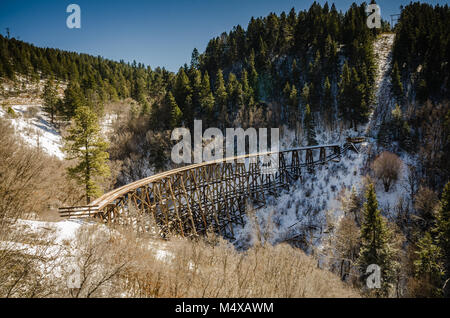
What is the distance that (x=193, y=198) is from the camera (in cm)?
1630

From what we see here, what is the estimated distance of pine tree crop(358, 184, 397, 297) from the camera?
1238 cm

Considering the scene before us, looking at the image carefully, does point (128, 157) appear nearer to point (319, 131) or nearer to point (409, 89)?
point (319, 131)

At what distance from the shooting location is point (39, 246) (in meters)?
5.98

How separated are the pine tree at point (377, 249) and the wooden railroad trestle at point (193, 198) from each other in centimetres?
948

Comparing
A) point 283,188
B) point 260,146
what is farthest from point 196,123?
point 283,188

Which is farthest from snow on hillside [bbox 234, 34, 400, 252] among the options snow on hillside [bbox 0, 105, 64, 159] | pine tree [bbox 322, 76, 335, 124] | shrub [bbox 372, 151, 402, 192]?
snow on hillside [bbox 0, 105, 64, 159]

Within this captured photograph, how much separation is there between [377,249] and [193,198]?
1317 centimetres

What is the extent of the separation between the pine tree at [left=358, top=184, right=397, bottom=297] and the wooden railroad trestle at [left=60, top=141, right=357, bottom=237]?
9480 millimetres

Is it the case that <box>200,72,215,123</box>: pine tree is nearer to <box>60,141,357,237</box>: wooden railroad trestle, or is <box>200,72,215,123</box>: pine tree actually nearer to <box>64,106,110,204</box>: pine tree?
<box>60,141,357,237</box>: wooden railroad trestle

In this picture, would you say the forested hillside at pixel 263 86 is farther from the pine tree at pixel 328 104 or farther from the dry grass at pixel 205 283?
the dry grass at pixel 205 283

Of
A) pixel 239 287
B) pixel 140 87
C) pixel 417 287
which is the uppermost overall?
pixel 140 87

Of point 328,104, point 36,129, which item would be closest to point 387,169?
point 328,104

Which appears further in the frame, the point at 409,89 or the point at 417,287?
the point at 409,89

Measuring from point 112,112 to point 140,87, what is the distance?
13961mm
